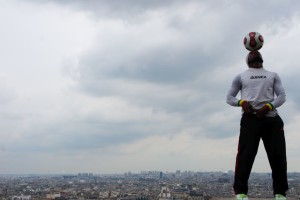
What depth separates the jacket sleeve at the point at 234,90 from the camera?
6626 millimetres

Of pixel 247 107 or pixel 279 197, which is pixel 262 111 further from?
pixel 279 197

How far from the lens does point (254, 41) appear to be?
6637 millimetres

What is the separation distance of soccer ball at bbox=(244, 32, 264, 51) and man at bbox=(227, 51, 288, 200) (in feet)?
1.16

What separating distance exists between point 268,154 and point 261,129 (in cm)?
34

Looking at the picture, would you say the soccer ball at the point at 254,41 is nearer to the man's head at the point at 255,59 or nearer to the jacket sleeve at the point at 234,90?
the man's head at the point at 255,59

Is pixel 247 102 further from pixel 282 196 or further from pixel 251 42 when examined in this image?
pixel 282 196

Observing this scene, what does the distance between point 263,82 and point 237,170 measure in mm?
1162

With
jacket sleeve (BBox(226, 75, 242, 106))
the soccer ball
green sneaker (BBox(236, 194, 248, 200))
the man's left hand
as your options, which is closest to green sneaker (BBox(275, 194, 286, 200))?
green sneaker (BBox(236, 194, 248, 200))

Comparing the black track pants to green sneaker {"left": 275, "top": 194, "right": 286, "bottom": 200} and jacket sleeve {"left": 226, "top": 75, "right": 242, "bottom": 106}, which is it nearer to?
green sneaker {"left": 275, "top": 194, "right": 286, "bottom": 200}

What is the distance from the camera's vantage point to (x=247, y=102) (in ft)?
20.9

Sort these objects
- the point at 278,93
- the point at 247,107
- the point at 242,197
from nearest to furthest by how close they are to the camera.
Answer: the point at 242,197, the point at 247,107, the point at 278,93

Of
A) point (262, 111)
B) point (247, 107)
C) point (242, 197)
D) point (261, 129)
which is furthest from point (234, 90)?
point (242, 197)

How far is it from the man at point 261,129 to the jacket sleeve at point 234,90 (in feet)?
0.10

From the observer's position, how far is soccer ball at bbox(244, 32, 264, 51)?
663cm
